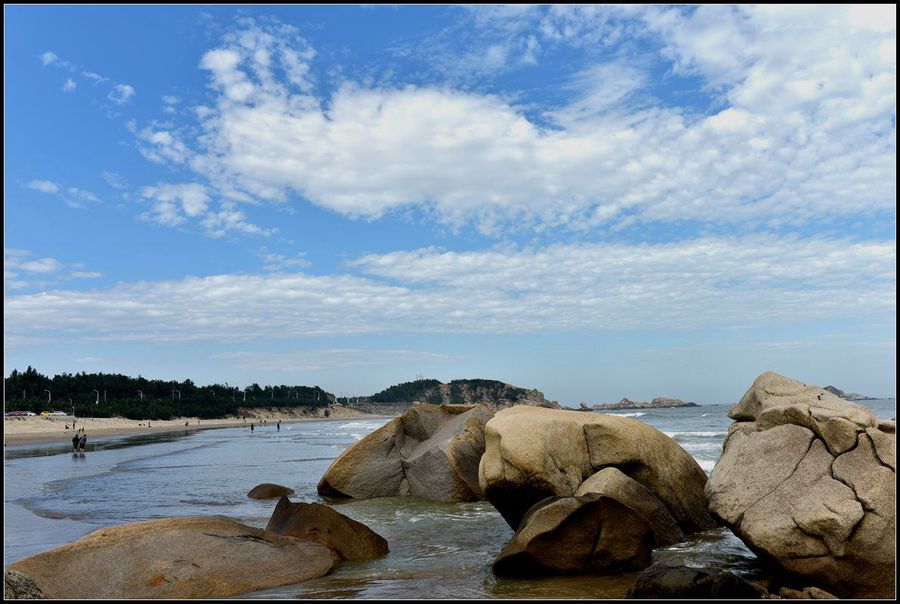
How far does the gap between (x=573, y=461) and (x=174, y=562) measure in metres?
6.12

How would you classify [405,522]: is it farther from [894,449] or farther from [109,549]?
[894,449]

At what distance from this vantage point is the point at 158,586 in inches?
316

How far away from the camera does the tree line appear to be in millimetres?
103062

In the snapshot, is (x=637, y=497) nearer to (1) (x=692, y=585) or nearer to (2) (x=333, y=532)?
(1) (x=692, y=585)

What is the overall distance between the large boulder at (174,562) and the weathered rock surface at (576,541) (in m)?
2.70

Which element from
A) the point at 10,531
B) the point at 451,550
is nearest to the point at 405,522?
the point at 451,550

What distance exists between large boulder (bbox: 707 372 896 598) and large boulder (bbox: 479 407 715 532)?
6.96 ft

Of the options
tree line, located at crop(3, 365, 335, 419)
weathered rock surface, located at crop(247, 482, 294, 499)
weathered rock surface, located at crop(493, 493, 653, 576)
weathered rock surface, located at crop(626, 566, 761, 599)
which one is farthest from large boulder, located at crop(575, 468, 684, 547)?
tree line, located at crop(3, 365, 335, 419)

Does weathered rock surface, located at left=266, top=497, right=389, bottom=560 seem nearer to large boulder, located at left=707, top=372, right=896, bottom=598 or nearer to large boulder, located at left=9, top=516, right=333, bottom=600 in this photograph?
large boulder, located at left=9, top=516, right=333, bottom=600

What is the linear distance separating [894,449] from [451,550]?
20.8 feet

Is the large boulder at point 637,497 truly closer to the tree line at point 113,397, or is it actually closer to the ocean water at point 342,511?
the ocean water at point 342,511

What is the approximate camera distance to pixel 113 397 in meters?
136

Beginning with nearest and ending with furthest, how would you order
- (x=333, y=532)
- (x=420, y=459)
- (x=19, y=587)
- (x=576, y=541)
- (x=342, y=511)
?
(x=19, y=587)
(x=576, y=541)
(x=333, y=532)
(x=342, y=511)
(x=420, y=459)

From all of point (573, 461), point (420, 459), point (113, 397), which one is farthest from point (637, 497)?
point (113, 397)
